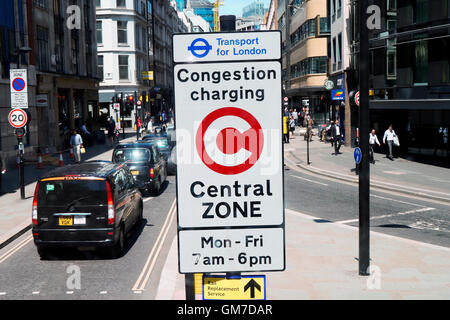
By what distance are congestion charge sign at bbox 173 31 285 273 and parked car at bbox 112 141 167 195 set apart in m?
14.5

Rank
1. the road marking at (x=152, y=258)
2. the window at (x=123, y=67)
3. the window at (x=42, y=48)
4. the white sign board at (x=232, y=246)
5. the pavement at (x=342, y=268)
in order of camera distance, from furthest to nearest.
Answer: the window at (x=123, y=67) → the window at (x=42, y=48) → the road marking at (x=152, y=258) → the pavement at (x=342, y=268) → the white sign board at (x=232, y=246)

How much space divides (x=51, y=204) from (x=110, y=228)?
1.29 metres

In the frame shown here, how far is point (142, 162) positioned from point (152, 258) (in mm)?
7777

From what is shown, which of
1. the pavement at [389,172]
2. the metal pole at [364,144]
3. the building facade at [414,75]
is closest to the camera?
the metal pole at [364,144]

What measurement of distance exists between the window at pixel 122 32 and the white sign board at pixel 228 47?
59.0m

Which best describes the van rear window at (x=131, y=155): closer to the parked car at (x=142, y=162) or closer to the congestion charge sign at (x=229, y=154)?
the parked car at (x=142, y=162)

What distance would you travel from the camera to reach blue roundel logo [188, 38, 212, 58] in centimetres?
312

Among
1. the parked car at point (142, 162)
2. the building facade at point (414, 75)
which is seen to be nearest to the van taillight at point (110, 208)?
the parked car at point (142, 162)

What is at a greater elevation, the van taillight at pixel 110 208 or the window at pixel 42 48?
the window at pixel 42 48

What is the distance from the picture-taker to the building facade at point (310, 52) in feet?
166

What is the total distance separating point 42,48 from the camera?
1318 inches

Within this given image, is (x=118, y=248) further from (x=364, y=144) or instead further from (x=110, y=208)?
(x=364, y=144)
